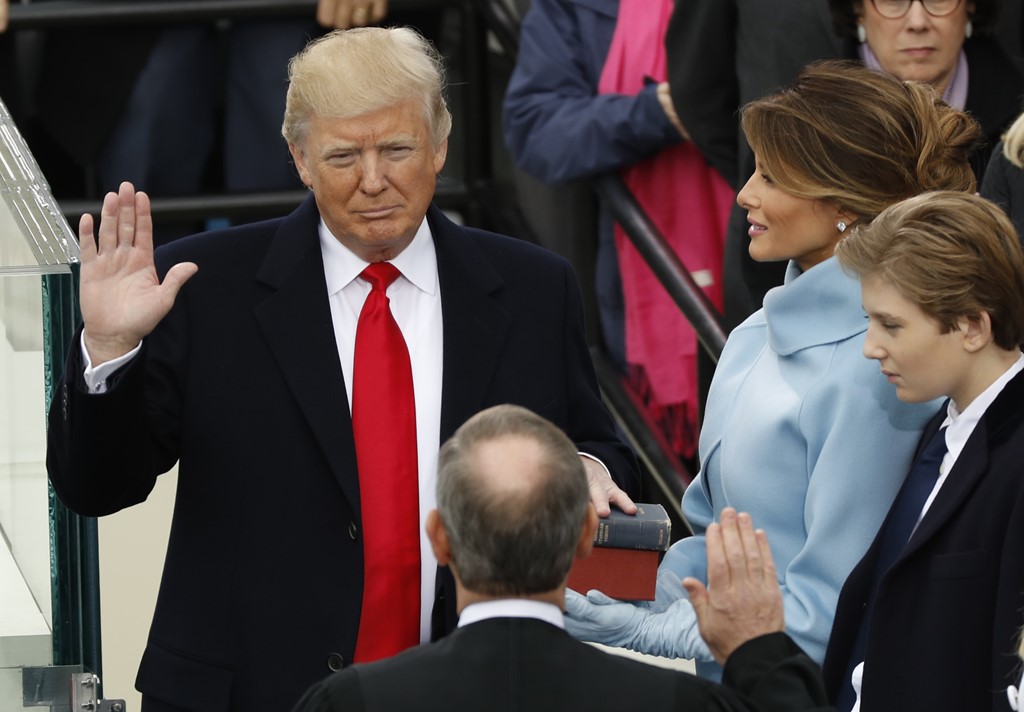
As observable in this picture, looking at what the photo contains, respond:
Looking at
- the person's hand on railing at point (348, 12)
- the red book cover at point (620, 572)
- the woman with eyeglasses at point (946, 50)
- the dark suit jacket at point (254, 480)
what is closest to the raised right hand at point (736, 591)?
the red book cover at point (620, 572)

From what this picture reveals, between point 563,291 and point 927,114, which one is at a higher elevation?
point 927,114

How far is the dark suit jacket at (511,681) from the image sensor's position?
2.18 meters

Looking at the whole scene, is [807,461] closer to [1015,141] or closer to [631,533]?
[631,533]

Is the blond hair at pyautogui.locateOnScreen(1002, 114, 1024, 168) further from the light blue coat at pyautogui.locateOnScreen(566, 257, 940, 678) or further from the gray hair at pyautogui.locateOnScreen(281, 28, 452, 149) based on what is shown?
the gray hair at pyautogui.locateOnScreen(281, 28, 452, 149)

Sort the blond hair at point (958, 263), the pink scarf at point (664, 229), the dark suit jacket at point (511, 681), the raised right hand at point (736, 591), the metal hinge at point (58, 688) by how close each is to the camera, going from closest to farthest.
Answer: the dark suit jacket at point (511, 681), the raised right hand at point (736, 591), the blond hair at point (958, 263), the metal hinge at point (58, 688), the pink scarf at point (664, 229)

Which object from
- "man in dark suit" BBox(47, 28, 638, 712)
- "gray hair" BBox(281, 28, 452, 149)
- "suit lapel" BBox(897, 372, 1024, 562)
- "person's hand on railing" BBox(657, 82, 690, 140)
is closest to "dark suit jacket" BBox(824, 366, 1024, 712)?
"suit lapel" BBox(897, 372, 1024, 562)

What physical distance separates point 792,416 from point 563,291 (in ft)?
1.53

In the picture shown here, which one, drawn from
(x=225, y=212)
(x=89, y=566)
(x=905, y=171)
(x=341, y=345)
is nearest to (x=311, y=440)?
(x=341, y=345)

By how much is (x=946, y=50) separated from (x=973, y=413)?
54.8 inches

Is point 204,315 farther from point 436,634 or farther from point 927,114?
point 927,114

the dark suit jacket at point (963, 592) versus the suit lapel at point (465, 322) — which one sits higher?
the suit lapel at point (465, 322)

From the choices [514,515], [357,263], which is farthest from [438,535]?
[357,263]

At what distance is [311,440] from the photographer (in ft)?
9.86

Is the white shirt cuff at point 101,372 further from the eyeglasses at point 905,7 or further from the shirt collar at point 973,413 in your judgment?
the eyeglasses at point 905,7
